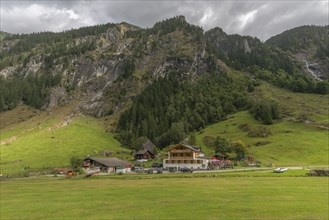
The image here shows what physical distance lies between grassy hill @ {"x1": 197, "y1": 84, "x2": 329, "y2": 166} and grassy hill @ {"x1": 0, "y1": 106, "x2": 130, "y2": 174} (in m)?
50.8

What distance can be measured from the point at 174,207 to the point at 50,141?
12423 centimetres

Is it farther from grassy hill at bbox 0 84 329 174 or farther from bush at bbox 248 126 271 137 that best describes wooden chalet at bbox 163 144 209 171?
bush at bbox 248 126 271 137

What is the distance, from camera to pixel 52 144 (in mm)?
142750

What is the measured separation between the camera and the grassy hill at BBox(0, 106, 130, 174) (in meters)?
116

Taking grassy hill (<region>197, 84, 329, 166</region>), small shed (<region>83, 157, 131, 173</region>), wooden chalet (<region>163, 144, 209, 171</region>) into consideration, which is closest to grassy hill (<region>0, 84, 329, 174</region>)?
grassy hill (<region>197, 84, 329, 166</region>)

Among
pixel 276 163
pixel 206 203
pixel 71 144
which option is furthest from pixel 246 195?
pixel 71 144

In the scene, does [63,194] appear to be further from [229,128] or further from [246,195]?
[229,128]

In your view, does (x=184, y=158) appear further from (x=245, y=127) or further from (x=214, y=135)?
(x=245, y=127)

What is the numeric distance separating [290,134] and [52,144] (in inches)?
4181

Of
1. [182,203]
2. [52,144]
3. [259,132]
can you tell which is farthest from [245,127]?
[182,203]

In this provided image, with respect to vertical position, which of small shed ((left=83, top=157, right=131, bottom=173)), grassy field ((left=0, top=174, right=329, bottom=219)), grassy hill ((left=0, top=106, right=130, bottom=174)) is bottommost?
grassy field ((left=0, top=174, right=329, bottom=219))

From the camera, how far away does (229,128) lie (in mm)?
157375

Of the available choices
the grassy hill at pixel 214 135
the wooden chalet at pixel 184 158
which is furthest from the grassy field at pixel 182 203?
the grassy hill at pixel 214 135

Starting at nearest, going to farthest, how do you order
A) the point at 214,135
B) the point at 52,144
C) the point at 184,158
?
the point at 184,158 → the point at 52,144 → the point at 214,135
